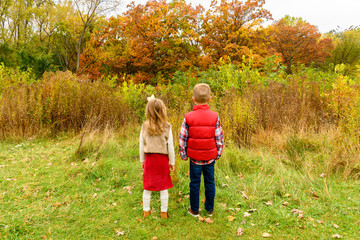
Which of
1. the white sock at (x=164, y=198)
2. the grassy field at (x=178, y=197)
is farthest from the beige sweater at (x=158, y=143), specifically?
the grassy field at (x=178, y=197)

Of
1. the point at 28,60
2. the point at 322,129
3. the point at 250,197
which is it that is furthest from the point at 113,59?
the point at 250,197

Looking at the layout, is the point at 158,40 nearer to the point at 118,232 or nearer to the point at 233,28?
the point at 233,28

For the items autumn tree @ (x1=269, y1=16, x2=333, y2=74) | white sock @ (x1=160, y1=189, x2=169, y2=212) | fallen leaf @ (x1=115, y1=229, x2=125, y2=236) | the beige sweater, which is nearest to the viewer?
fallen leaf @ (x1=115, y1=229, x2=125, y2=236)

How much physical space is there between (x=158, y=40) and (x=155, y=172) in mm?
13189

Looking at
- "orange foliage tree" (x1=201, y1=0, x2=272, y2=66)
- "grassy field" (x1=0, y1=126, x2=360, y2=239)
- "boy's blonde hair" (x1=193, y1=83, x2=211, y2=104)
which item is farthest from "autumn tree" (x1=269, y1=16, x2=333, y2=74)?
"boy's blonde hair" (x1=193, y1=83, x2=211, y2=104)

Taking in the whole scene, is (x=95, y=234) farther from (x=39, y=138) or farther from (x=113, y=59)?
(x=113, y=59)

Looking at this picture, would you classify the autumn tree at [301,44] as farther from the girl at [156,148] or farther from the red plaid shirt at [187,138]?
the girl at [156,148]

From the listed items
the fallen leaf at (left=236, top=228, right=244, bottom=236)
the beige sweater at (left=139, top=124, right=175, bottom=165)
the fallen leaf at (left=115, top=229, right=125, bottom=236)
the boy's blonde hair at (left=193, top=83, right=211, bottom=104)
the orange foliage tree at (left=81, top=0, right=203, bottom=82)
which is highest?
the orange foliage tree at (left=81, top=0, right=203, bottom=82)

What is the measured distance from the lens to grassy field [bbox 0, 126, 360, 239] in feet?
9.29

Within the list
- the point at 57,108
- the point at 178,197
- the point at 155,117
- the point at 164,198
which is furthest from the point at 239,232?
the point at 57,108

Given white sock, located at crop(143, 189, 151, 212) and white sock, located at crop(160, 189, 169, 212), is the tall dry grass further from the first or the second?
white sock, located at crop(160, 189, 169, 212)

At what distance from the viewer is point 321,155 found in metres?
4.63

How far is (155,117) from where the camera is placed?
2.87 metres

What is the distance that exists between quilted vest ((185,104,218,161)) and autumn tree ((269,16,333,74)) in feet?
75.9
